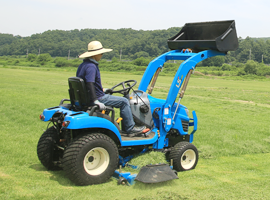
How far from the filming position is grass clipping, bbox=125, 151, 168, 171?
5664 millimetres

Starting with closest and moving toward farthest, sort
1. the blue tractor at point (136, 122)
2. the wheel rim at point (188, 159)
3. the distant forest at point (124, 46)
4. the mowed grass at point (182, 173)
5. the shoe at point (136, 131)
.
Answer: the mowed grass at point (182, 173) → the blue tractor at point (136, 122) → the shoe at point (136, 131) → the wheel rim at point (188, 159) → the distant forest at point (124, 46)

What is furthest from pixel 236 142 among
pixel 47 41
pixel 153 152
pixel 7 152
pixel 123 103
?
pixel 47 41

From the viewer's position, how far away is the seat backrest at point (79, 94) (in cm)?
509

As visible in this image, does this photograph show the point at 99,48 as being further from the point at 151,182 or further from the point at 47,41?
the point at 47,41

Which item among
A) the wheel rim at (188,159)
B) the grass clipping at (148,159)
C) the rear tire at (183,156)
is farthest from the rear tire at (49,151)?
the wheel rim at (188,159)

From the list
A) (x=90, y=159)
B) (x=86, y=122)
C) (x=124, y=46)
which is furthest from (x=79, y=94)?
(x=124, y=46)

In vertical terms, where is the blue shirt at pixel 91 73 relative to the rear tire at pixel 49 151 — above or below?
above

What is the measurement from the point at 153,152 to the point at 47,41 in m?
143

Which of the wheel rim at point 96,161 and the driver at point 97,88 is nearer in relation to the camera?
the wheel rim at point 96,161

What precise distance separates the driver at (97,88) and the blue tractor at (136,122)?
119mm

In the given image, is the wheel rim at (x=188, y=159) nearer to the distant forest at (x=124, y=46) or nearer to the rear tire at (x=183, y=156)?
the rear tire at (x=183, y=156)

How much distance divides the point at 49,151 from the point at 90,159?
0.88 m

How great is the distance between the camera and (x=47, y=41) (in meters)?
142

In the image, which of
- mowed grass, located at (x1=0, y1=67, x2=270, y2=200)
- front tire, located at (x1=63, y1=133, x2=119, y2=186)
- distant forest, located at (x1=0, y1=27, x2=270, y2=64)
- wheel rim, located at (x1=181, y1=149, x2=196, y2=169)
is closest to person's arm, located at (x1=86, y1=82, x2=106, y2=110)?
front tire, located at (x1=63, y1=133, x2=119, y2=186)
